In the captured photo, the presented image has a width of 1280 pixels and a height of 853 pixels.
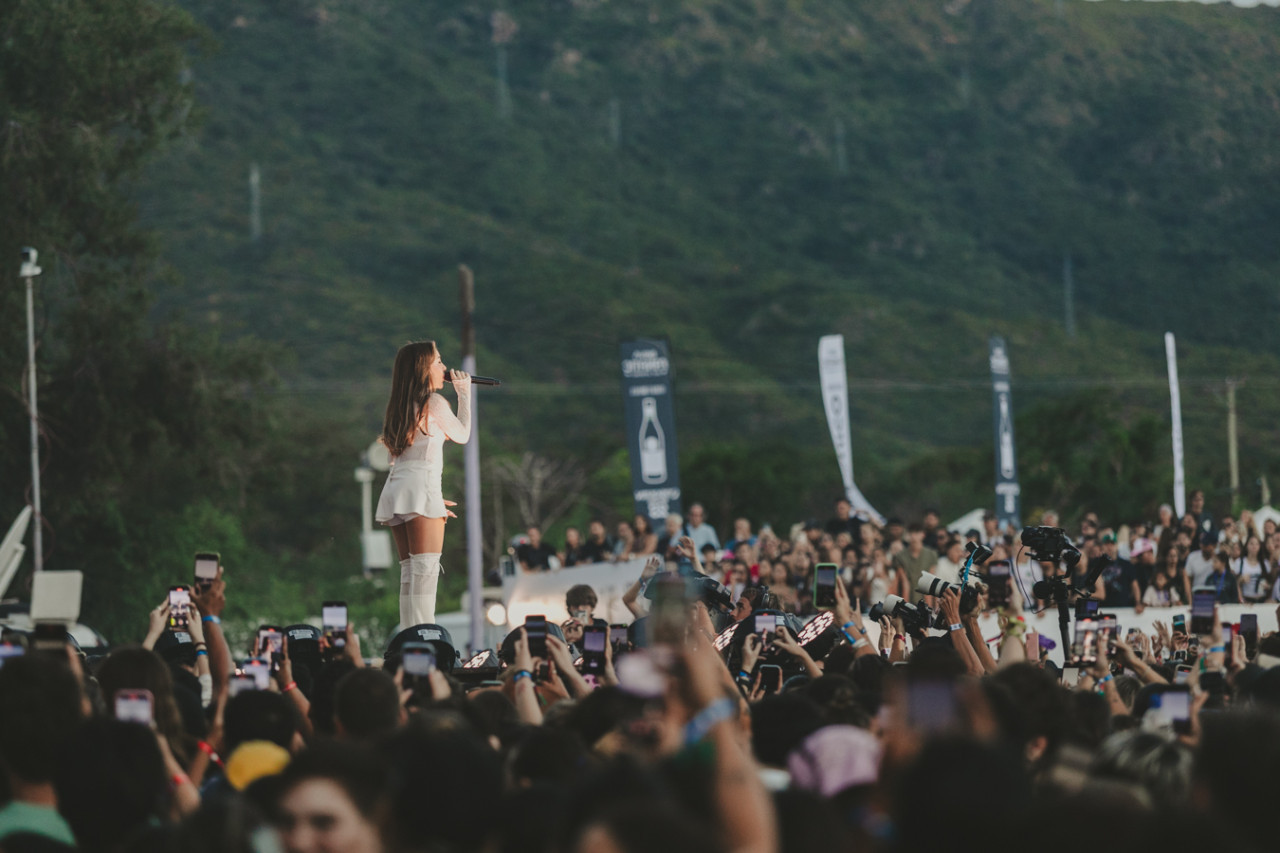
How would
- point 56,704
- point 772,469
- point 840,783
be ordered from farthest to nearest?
point 772,469 < point 56,704 < point 840,783

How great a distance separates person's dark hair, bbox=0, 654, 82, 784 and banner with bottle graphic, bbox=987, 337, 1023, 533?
2371cm

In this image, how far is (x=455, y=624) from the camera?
109ft

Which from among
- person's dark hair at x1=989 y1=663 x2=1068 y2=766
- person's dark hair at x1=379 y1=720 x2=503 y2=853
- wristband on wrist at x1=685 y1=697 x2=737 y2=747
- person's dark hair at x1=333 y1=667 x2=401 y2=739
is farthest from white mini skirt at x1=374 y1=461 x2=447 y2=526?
wristband on wrist at x1=685 y1=697 x2=737 y2=747

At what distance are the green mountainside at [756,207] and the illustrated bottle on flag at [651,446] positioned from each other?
3519 cm

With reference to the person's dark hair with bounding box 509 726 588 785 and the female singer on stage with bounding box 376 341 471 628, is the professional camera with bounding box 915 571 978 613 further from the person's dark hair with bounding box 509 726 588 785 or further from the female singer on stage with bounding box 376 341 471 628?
the person's dark hair with bounding box 509 726 588 785

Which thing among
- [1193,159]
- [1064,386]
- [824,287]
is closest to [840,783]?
[1064,386]

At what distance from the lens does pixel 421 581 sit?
9.14 metres

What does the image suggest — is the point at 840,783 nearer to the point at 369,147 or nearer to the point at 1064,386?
the point at 1064,386

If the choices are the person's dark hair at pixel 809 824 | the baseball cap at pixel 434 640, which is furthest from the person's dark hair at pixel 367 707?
the baseball cap at pixel 434 640

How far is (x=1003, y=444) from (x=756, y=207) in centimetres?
8762

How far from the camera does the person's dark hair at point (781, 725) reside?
16.3 ft

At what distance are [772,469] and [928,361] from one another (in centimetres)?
3320

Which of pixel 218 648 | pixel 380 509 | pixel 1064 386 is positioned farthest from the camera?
pixel 1064 386

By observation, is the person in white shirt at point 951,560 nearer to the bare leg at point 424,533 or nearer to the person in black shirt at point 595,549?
the person in black shirt at point 595,549
